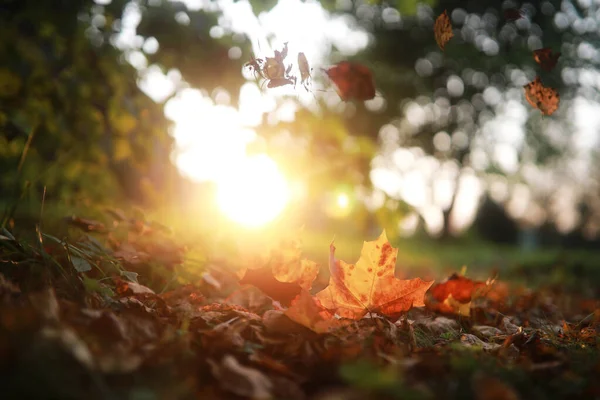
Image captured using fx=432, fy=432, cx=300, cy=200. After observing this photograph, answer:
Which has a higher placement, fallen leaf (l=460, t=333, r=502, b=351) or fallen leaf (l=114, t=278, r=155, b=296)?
fallen leaf (l=460, t=333, r=502, b=351)

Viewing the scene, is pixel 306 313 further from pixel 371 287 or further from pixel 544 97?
pixel 544 97

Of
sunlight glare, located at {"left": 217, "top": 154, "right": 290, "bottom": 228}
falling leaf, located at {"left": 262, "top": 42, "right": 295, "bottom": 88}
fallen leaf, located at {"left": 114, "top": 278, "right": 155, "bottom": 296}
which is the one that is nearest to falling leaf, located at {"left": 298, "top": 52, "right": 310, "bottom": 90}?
falling leaf, located at {"left": 262, "top": 42, "right": 295, "bottom": 88}

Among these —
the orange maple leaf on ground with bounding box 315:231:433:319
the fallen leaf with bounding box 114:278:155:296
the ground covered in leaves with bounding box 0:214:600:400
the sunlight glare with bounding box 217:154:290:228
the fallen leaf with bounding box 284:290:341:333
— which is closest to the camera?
the ground covered in leaves with bounding box 0:214:600:400

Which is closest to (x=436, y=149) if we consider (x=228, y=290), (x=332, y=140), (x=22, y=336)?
(x=332, y=140)

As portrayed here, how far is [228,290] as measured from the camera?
2121mm

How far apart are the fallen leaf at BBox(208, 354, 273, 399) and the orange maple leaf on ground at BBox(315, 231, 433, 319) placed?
0.48 m

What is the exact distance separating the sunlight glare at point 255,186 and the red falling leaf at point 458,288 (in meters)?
2.01

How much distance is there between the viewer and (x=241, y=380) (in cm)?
92

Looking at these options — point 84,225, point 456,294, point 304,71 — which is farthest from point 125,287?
point 456,294

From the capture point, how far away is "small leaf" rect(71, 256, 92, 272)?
1.41 metres

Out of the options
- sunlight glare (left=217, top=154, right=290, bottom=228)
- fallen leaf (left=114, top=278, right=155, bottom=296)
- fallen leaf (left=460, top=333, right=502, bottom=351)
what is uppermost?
sunlight glare (left=217, top=154, right=290, bottom=228)

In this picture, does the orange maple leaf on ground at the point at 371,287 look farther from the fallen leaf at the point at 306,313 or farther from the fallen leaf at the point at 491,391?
the fallen leaf at the point at 491,391

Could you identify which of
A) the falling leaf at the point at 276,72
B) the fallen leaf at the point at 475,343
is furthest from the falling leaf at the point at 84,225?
the fallen leaf at the point at 475,343

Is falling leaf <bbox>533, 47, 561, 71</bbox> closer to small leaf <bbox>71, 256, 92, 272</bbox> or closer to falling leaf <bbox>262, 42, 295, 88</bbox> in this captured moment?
falling leaf <bbox>262, 42, 295, 88</bbox>
